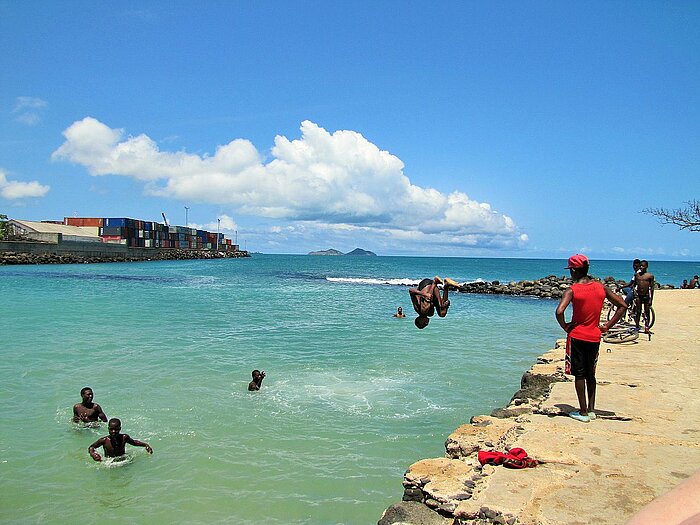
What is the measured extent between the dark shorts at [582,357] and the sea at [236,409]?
2.60 meters

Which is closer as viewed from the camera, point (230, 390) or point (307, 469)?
point (307, 469)

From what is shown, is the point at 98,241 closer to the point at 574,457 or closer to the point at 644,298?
the point at 644,298

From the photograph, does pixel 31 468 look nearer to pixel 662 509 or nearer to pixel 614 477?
pixel 614 477

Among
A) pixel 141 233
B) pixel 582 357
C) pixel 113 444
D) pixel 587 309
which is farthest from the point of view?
pixel 141 233

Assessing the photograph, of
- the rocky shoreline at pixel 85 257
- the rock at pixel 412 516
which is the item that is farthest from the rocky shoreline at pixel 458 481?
the rocky shoreline at pixel 85 257

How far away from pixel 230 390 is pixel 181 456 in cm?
361

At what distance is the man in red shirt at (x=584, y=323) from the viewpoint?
684 cm

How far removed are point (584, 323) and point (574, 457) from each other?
6.39 ft

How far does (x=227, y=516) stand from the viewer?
643cm

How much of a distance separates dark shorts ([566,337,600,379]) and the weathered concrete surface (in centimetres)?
68

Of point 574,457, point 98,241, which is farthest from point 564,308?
point 98,241

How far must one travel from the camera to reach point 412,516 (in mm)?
4766

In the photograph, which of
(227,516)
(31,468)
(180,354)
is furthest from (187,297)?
(227,516)

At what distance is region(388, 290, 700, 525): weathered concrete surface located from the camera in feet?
14.9
